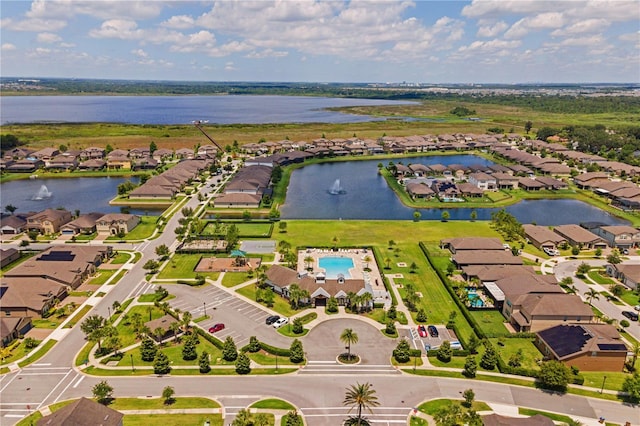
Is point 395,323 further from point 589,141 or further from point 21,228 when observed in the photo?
point 589,141

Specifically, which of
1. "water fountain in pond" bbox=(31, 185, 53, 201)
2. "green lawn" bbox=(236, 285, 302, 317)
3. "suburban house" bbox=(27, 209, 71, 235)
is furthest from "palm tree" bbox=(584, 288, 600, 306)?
"water fountain in pond" bbox=(31, 185, 53, 201)

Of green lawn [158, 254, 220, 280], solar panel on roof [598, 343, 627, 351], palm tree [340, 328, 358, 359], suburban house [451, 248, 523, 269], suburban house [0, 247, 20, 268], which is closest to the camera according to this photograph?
solar panel on roof [598, 343, 627, 351]

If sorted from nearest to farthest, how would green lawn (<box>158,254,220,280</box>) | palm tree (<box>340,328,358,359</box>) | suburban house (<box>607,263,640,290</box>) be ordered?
palm tree (<box>340,328,358,359</box>) → suburban house (<box>607,263,640,290</box>) → green lawn (<box>158,254,220,280</box>)

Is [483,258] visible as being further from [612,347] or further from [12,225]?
[12,225]

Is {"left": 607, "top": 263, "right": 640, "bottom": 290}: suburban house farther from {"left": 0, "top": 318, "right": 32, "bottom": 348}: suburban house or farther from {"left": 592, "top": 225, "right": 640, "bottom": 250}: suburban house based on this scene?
{"left": 0, "top": 318, "right": 32, "bottom": 348}: suburban house

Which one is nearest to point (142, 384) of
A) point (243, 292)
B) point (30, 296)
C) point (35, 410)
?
point (35, 410)

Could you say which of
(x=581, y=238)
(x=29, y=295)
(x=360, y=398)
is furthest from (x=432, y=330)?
(x=29, y=295)
